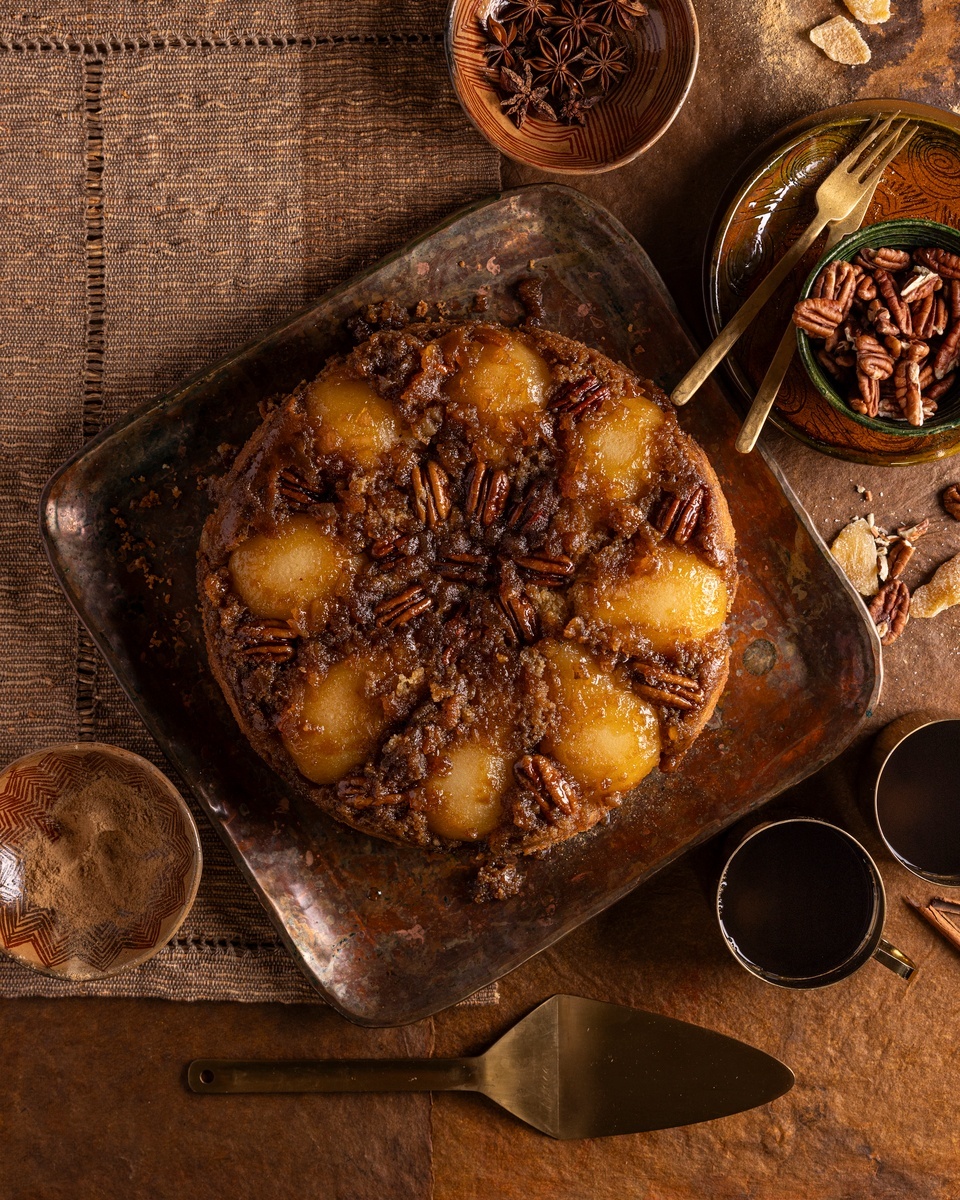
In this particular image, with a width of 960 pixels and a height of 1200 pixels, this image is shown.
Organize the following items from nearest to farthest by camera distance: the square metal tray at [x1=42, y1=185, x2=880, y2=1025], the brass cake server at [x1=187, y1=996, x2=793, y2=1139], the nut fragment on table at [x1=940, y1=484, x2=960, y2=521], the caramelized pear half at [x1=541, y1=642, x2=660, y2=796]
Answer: the caramelized pear half at [x1=541, y1=642, x2=660, y2=796] → the square metal tray at [x1=42, y1=185, x2=880, y2=1025] → the brass cake server at [x1=187, y1=996, x2=793, y2=1139] → the nut fragment on table at [x1=940, y1=484, x2=960, y2=521]

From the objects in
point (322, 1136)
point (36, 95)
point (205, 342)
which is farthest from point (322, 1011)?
point (36, 95)

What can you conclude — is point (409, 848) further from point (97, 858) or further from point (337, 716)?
point (97, 858)

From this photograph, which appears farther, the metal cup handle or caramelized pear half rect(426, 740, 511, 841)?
the metal cup handle

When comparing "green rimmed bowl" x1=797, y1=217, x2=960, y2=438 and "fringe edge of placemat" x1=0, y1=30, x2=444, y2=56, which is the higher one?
"fringe edge of placemat" x1=0, y1=30, x2=444, y2=56

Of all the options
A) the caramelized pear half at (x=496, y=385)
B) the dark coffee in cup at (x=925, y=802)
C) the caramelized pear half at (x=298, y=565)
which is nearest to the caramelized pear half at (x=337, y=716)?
the caramelized pear half at (x=298, y=565)

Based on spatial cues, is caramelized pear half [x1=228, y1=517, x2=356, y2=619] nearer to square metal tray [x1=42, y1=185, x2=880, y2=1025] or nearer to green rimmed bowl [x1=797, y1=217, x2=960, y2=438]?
square metal tray [x1=42, y1=185, x2=880, y2=1025]

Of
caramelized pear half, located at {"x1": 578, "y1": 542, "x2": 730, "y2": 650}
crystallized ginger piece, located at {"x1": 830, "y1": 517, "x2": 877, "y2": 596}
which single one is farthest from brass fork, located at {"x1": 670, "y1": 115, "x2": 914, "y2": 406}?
crystallized ginger piece, located at {"x1": 830, "y1": 517, "x2": 877, "y2": 596}

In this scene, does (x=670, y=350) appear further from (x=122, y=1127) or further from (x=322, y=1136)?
(x=122, y=1127)
